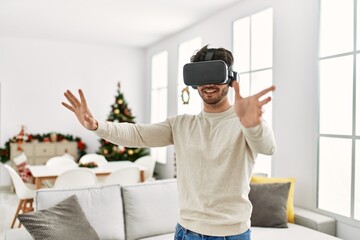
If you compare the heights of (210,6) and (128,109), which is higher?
(210,6)

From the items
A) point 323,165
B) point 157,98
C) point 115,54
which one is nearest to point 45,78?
point 115,54

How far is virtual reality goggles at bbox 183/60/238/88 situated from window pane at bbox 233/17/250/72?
300 cm

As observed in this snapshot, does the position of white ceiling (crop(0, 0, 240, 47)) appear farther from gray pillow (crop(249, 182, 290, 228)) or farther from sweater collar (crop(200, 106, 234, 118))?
sweater collar (crop(200, 106, 234, 118))

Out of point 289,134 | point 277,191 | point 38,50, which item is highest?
point 38,50

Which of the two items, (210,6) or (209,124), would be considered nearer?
(209,124)

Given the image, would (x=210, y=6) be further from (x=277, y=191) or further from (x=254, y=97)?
(x=254, y=97)

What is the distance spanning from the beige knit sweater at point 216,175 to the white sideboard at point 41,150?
5.25 metres

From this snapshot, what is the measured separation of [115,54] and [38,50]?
4.67 feet

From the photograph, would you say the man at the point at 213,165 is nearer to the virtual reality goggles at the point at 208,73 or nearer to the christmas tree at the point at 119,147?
the virtual reality goggles at the point at 208,73

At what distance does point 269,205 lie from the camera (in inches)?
116

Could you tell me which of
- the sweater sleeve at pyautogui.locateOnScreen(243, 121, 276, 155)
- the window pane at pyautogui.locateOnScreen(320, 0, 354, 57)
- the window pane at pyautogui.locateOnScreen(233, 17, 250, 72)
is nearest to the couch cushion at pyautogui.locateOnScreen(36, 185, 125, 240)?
the sweater sleeve at pyautogui.locateOnScreen(243, 121, 276, 155)

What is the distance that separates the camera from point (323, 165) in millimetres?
3201

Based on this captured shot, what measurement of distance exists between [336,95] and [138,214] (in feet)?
6.23

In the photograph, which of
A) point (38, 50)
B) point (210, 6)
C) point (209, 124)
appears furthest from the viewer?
point (38, 50)
